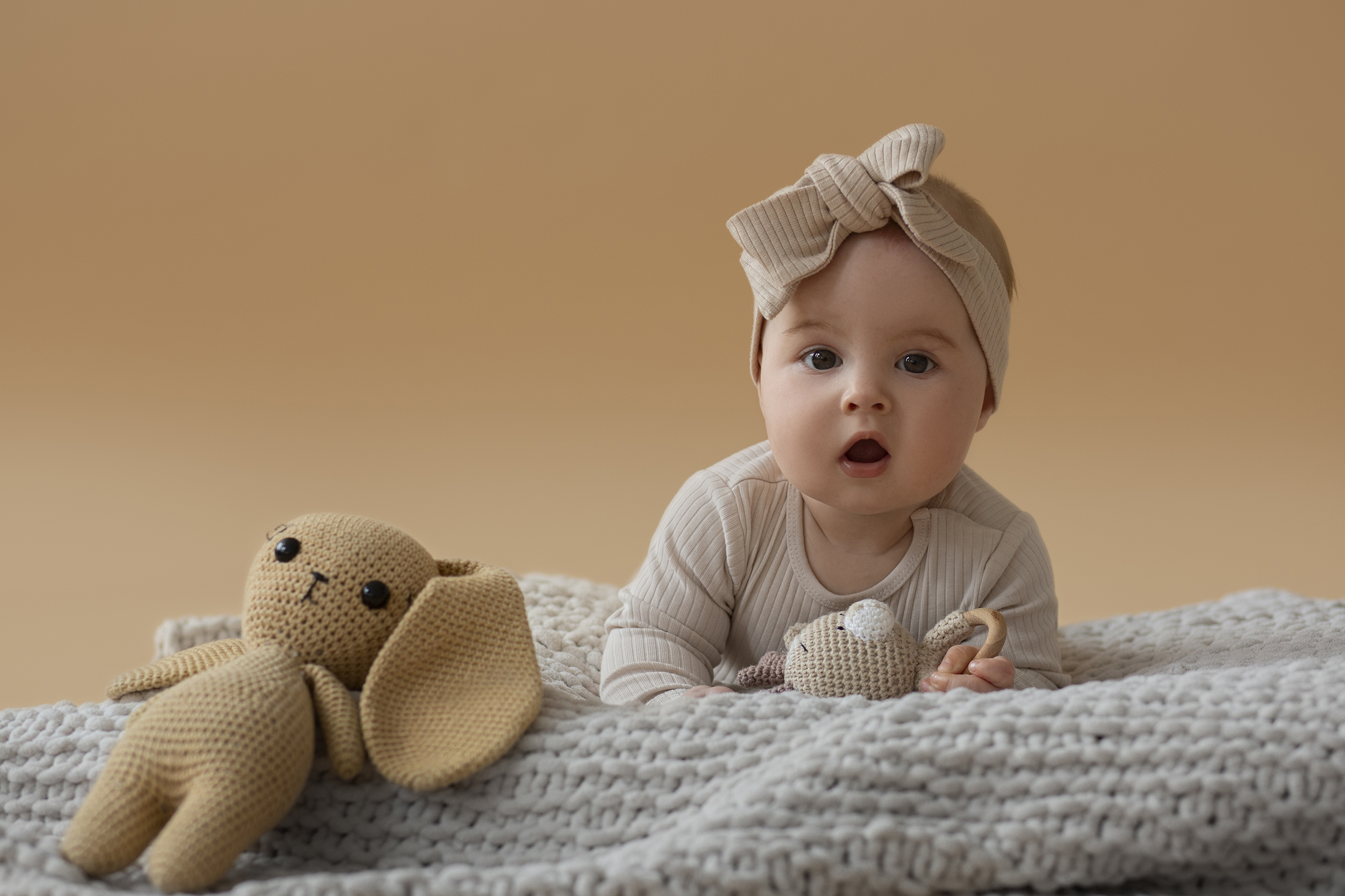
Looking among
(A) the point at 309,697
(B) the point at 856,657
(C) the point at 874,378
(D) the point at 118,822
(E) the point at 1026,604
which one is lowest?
(D) the point at 118,822

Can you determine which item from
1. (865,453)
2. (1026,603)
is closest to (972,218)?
(865,453)

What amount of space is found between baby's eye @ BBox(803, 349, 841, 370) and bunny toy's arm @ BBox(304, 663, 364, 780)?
539mm

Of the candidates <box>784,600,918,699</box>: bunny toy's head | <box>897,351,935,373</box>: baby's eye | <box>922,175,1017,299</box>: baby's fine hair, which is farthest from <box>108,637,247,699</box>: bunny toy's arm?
<box>922,175,1017,299</box>: baby's fine hair

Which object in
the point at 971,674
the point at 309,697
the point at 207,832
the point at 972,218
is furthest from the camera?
the point at 972,218

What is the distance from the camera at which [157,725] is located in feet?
2.63

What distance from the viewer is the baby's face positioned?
112 centimetres

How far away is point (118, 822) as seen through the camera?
2.56 ft

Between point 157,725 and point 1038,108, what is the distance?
2407mm

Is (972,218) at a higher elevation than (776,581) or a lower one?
higher

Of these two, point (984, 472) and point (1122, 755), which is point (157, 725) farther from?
point (984, 472)

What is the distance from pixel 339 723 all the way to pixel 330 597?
0.10 m

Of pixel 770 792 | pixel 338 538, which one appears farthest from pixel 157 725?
pixel 770 792

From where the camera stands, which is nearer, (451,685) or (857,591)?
(451,685)

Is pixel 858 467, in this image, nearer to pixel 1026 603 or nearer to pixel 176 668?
pixel 1026 603
